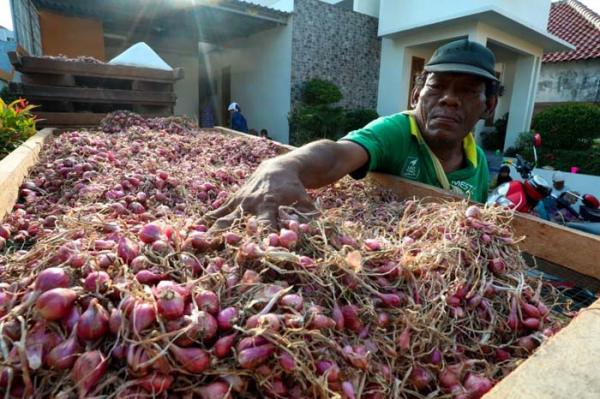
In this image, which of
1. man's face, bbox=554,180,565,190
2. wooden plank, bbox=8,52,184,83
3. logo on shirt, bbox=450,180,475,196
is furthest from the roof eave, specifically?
logo on shirt, bbox=450,180,475,196

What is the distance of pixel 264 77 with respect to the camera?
11.4 meters

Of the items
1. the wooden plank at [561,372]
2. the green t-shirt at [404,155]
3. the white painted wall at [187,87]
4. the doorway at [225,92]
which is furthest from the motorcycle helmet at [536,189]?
the white painted wall at [187,87]

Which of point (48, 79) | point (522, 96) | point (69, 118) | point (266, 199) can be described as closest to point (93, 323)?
point (266, 199)

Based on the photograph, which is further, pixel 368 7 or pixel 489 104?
pixel 368 7

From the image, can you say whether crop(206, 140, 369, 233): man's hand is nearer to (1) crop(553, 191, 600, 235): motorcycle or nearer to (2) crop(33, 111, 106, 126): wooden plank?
(1) crop(553, 191, 600, 235): motorcycle

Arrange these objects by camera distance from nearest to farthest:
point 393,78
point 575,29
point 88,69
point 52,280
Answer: point 52,280, point 88,69, point 393,78, point 575,29

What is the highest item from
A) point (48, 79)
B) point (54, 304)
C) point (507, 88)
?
point (507, 88)

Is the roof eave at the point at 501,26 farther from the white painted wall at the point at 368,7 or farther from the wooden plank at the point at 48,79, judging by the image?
the wooden plank at the point at 48,79

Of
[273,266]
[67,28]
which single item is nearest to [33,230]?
[273,266]

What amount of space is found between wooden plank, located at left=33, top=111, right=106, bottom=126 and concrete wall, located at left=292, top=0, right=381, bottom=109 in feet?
22.4

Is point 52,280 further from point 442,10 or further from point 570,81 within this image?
point 570,81

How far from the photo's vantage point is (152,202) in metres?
1.64

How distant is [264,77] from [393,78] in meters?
3.96

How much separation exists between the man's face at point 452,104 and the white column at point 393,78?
8.92 m
